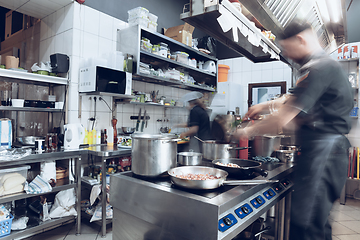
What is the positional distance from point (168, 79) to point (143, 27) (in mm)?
921

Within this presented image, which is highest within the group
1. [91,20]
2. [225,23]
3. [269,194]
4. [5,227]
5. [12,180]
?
[91,20]

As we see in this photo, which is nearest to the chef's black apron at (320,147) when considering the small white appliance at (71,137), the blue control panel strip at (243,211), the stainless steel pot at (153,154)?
the blue control panel strip at (243,211)

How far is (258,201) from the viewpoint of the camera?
1.31m

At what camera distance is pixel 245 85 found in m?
5.66

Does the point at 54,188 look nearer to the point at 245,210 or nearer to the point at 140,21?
the point at 245,210

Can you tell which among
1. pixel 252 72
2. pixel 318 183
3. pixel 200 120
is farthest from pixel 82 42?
pixel 252 72

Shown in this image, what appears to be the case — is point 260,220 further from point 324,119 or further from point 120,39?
point 120,39

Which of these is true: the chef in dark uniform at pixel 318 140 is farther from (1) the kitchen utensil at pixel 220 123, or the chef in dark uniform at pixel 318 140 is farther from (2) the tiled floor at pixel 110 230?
(1) the kitchen utensil at pixel 220 123

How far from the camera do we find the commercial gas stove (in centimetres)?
99

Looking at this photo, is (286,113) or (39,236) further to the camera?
(39,236)

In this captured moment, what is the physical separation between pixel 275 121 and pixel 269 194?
501 mm

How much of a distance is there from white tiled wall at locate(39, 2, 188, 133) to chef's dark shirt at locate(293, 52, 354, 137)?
2611 mm

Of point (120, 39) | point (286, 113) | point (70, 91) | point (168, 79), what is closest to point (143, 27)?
point (120, 39)

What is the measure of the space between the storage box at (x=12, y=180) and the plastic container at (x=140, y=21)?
95.9 inches
